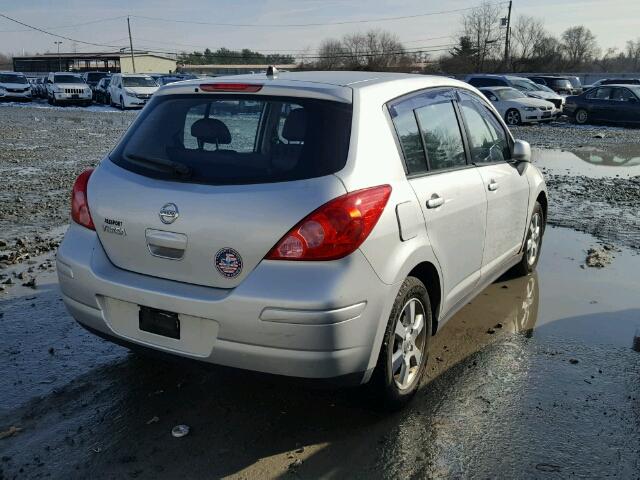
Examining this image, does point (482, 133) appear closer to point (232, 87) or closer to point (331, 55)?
point (232, 87)

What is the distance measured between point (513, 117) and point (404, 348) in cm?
2165

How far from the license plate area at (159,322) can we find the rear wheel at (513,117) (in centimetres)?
2223

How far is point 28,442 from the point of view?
119 inches

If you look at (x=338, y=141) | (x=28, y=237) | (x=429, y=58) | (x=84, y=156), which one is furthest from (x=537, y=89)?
(x=429, y=58)

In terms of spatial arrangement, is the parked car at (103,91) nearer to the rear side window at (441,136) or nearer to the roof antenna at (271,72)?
the roof antenna at (271,72)

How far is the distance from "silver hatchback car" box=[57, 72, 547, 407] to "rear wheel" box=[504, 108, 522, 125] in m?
20.7

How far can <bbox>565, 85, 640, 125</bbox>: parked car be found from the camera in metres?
22.7

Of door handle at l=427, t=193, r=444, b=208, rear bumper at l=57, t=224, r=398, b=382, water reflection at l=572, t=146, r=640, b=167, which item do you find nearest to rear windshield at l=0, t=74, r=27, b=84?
water reflection at l=572, t=146, r=640, b=167

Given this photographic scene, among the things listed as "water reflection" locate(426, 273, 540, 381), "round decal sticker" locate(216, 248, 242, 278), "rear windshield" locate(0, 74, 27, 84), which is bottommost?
"water reflection" locate(426, 273, 540, 381)

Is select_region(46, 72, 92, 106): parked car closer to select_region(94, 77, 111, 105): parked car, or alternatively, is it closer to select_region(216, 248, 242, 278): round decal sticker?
select_region(94, 77, 111, 105): parked car

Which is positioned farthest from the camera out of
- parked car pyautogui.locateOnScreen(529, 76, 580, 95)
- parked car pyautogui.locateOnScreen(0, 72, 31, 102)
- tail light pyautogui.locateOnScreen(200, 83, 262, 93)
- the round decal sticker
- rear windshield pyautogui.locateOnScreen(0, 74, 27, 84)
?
rear windshield pyautogui.locateOnScreen(0, 74, 27, 84)

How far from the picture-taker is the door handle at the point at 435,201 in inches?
132

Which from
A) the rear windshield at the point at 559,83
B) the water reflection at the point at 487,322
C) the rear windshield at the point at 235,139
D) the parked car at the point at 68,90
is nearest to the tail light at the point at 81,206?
the rear windshield at the point at 235,139

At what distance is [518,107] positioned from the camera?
75.2 ft
